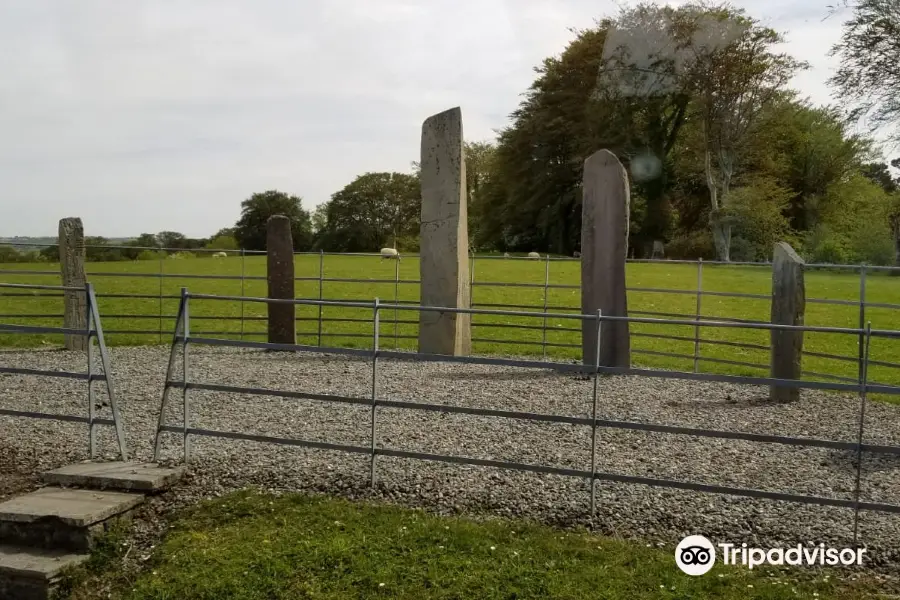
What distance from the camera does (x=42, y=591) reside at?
13.0 ft

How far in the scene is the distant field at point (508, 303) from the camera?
494 inches

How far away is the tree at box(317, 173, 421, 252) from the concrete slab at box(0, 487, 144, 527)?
35.5 meters

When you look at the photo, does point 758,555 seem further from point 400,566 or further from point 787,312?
point 787,312

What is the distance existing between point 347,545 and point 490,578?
2.62ft

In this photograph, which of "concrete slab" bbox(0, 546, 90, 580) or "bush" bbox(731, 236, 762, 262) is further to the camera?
"bush" bbox(731, 236, 762, 262)

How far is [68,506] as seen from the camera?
14.4 ft

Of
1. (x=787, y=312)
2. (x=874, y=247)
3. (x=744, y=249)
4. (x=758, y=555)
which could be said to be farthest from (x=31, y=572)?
(x=744, y=249)

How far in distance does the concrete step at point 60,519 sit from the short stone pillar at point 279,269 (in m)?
6.17

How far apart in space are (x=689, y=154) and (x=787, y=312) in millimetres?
23821

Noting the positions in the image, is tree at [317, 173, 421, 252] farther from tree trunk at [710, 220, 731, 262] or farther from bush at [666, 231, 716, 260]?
tree trunk at [710, 220, 731, 262]

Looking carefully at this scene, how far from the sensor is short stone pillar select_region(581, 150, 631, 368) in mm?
8734

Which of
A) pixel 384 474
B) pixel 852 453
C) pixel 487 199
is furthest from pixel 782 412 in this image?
pixel 487 199

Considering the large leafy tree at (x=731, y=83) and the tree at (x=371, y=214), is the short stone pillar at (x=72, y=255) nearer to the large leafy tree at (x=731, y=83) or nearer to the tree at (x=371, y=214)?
the large leafy tree at (x=731, y=83)

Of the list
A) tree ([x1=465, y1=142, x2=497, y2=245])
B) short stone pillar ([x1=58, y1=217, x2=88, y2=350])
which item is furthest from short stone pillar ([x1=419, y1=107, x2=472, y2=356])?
tree ([x1=465, y1=142, x2=497, y2=245])
